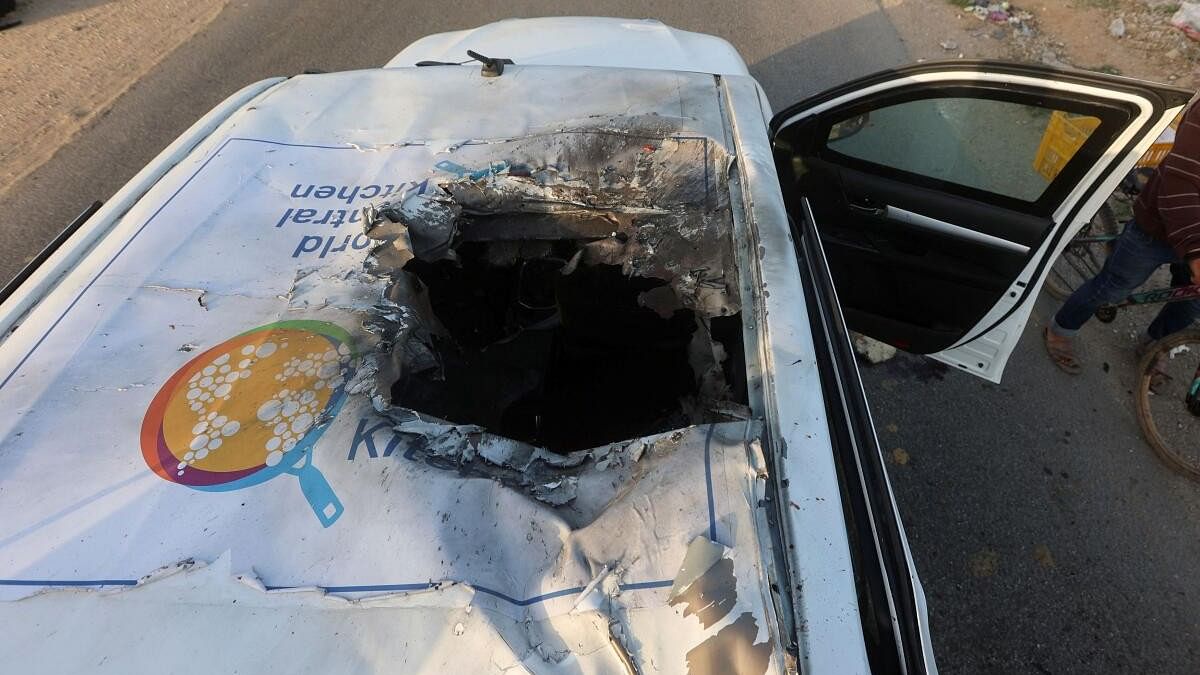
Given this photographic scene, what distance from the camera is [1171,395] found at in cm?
304

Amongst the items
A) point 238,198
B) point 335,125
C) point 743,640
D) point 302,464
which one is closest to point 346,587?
point 302,464

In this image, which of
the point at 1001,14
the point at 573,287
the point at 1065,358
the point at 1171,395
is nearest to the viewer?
the point at 573,287

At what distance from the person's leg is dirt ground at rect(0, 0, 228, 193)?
6688mm

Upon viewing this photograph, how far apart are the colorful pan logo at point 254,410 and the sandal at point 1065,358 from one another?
361 cm

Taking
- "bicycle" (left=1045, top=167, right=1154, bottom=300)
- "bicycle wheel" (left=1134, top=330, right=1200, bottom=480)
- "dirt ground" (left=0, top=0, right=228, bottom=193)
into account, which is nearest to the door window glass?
"bicycle wheel" (left=1134, top=330, right=1200, bottom=480)

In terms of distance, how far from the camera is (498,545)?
3.51 feet

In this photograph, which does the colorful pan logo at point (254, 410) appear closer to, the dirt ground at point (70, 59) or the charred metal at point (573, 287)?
the charred metal at point (573, 287)

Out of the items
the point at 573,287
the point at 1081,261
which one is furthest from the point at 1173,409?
the point at 573,287

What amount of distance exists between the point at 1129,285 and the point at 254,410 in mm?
3877

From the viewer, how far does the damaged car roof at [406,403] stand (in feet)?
3.29

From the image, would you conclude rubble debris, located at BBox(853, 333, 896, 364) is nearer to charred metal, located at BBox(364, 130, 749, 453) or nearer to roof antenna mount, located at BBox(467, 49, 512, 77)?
charred metal, located at BBox(364, 130, 749, 453)

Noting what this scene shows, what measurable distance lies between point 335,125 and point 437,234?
627 millimetres

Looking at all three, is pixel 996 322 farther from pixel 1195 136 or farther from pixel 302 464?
pixel 302 464

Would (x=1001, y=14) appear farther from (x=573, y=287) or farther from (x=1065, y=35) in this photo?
(x=573, y=287)
